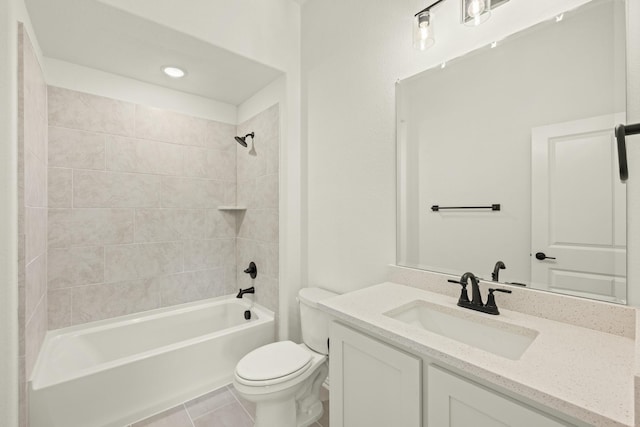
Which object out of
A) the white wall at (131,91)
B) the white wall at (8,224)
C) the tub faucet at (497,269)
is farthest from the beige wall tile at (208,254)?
the tub faucet at (497,269)

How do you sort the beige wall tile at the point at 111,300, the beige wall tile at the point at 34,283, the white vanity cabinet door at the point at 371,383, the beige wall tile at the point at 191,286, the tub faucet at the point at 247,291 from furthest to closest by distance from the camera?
the tub faucet at the point at 247,291
the beige wall tile at the point at 191,286
the beige wall tile at the point at 111,300
the beige wall tile at the point at 34,283
the white vanity cabinet door at the point at 371,383

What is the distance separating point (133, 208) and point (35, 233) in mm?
722

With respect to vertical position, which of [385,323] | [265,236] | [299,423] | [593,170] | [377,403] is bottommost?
[299,423]

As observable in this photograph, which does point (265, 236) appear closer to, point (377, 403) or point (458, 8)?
point (377, 403)

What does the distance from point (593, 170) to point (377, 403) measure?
1.10m

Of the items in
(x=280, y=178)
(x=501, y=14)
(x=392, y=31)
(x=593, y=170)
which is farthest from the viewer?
(x=280, y=178)

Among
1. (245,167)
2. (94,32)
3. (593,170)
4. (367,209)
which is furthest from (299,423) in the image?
(94,32)

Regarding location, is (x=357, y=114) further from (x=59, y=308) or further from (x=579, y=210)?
(x=59, y=308)

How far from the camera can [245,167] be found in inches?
108

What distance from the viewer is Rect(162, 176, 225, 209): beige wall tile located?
97.8 inches

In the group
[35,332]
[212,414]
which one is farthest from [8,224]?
[212,414]

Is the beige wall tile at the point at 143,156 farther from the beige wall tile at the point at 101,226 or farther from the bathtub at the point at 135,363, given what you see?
the bathtub at the point at 135,363

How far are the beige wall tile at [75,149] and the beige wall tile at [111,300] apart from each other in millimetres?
914

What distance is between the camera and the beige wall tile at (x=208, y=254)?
259cm
